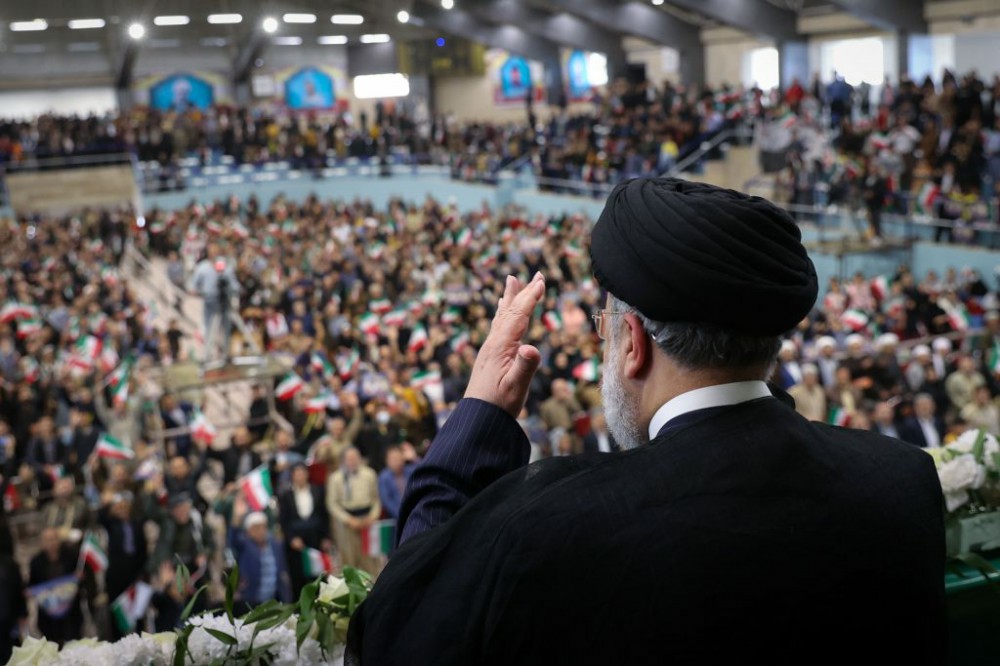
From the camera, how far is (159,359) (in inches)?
407

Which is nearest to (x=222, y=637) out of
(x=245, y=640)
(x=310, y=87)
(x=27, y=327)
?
(x=245, y=640)

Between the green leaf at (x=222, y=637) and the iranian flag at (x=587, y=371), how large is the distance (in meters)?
6.15

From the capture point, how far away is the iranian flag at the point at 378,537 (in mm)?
5836

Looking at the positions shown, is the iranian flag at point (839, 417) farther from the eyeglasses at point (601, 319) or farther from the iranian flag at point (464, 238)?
the iranian flag at point (464, 238)

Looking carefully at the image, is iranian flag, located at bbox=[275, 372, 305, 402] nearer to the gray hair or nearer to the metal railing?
the gray hair

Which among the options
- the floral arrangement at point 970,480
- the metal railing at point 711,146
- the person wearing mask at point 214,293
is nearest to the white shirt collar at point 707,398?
the floral arrangement at point 970,480

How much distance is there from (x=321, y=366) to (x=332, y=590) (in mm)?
7500

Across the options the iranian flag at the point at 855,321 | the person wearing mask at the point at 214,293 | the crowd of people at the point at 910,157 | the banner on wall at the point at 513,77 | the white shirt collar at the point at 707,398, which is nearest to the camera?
the white shirt collar at the point at 707,398

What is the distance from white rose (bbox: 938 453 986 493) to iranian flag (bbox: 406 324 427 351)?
7.43 m

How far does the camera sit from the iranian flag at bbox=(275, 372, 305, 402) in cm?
859

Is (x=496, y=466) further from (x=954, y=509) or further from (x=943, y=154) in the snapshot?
(x=943, y=154)

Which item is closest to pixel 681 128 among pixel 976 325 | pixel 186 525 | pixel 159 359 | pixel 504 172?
pixel 504 172

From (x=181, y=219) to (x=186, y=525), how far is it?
13.1 metres

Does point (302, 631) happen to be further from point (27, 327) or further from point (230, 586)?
point (27, 327)
